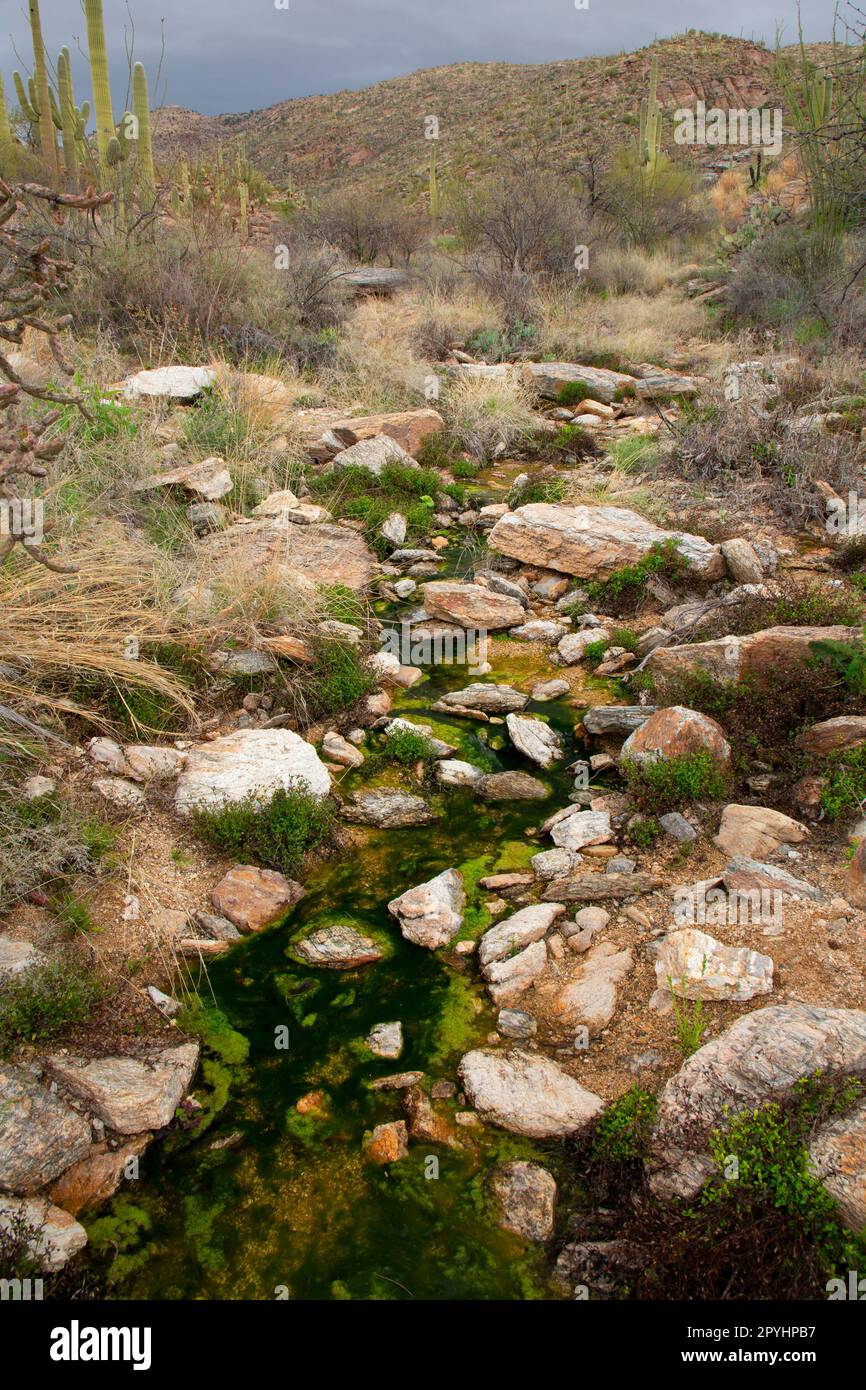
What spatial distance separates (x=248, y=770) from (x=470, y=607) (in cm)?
234

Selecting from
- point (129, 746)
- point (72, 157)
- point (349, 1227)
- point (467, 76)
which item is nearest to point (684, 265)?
point (72, 157)

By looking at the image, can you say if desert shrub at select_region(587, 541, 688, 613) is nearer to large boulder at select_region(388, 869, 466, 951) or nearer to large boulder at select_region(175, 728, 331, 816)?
large boulder at select_region(175, 728, 331, 816)

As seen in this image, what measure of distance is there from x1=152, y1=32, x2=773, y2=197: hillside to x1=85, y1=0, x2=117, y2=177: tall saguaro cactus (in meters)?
17.2

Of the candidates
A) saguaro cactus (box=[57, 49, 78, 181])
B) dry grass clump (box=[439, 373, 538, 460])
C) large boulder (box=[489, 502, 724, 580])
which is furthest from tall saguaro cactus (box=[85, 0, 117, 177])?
large boulder (box=[489, 502, 724, 580])

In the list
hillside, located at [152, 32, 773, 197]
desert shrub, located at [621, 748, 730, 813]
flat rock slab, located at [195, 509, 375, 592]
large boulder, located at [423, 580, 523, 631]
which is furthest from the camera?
hillside, located at [152, 32, 773, 197]

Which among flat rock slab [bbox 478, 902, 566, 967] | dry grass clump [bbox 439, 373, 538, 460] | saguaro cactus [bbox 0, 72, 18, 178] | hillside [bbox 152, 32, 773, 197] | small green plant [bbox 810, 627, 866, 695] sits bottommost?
flat rock slab [bbox 478, 902, 566, 967]

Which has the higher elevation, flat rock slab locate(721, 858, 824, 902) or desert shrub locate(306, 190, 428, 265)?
desert shrub locate(306, 190, 428, 265)

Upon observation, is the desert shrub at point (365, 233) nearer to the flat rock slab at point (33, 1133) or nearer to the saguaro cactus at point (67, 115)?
the saguaro cactus at point (67, 115)

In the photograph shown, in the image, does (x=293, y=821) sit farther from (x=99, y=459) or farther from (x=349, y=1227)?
(x=99, y=459)

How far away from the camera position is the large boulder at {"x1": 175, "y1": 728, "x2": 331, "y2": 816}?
12.7ft

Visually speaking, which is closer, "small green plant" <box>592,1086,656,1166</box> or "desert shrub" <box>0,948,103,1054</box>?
"small green plant" <box>592,1086,656,1166</box>

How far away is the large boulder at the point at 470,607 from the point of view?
19.1ft

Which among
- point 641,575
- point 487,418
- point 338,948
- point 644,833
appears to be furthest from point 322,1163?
point 487,418

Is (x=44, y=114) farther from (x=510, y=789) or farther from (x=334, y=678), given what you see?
(x=510, y=789)
